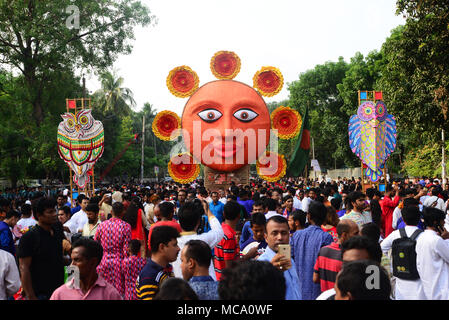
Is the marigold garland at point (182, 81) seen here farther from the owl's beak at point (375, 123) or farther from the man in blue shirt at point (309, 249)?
the man in blue shirt at point (309, 249)

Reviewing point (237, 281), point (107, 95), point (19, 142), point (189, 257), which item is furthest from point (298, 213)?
point (107, 95)

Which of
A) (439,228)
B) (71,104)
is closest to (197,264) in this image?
(439,228)

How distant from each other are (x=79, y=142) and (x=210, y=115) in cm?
395

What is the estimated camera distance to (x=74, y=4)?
61.0 feet

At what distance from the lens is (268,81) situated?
1296cm

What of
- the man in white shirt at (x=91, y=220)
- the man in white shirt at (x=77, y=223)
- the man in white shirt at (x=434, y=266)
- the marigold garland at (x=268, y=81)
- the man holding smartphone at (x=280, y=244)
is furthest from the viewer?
the marigold garland at (x=268, y=81)

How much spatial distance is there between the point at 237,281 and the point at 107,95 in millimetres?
36594

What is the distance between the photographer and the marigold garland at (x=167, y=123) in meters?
13.1

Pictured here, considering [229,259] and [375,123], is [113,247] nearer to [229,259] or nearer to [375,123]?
[229,259]

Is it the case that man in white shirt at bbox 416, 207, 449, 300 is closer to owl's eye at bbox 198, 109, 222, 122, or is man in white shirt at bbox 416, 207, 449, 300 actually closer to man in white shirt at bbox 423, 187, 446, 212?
man in white shirt at bbox 423, 187, 446, 212

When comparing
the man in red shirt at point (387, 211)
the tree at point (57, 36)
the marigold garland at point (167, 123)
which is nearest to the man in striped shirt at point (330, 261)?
the man in red shirt at point (387, 211)

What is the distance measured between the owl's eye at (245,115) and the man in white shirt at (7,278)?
30.5ft

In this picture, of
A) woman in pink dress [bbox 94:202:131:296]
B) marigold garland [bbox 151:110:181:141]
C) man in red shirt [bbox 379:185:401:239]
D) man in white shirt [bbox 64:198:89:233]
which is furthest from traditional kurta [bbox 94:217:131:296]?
marigold garland [bbox 151:110:181:141]
